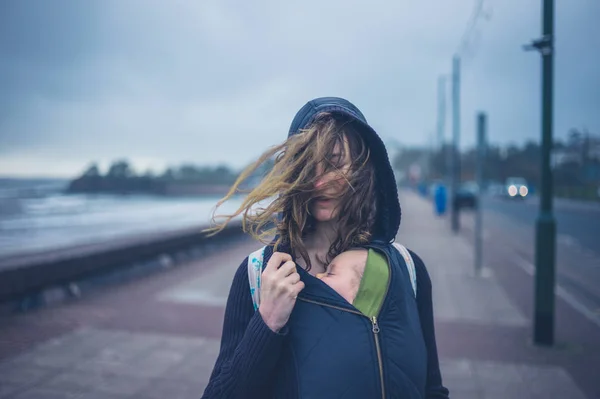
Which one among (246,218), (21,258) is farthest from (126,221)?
(246,218)

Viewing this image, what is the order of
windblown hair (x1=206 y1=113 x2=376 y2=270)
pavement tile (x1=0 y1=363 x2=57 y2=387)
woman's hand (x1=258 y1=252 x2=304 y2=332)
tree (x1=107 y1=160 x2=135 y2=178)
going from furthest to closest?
1. tree (x1=107 y1=160 x2=135 y2=178)
2. pavement tile (x1=0 y1=363 x2=57 y2=387)
3. windblown hair (x1=206 y1=113 x2=376 y2=270)
4. woman's hand (x1=258 y1=252 x2=304 y2=332)

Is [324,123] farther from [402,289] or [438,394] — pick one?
[438,394]

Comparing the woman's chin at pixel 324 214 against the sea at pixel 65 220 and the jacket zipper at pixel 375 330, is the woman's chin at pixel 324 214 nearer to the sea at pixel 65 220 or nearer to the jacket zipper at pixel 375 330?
the jacket zipper at pixel 375 330

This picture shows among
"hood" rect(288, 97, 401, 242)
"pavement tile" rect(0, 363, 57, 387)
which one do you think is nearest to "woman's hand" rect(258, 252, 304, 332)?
"hood" rect(288, 97, 401, 242)

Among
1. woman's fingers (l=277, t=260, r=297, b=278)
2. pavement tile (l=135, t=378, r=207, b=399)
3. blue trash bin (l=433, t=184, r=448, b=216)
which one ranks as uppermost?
woman's fingers (l=277, t=260, r=297, b=278)

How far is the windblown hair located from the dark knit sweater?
18 centimetres

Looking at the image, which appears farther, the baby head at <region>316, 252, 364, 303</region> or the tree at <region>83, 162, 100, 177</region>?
the tree at <region>83, 162, 100, 177</region>

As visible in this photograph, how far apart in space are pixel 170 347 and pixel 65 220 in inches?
695

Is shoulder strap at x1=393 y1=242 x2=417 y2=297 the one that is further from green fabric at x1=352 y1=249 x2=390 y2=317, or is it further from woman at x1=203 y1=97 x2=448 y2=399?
green fabric at x1=352 y1=249 x2=390 y2=317

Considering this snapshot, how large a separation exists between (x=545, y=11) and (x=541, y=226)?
2.19 m

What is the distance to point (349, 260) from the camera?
1.39m

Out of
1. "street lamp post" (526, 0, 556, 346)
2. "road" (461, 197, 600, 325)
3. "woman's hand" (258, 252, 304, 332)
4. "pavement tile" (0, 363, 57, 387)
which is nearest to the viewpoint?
"woman's hand" (258, 252, 304, 332)

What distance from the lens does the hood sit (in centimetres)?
139

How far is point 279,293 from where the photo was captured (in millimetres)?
1218
